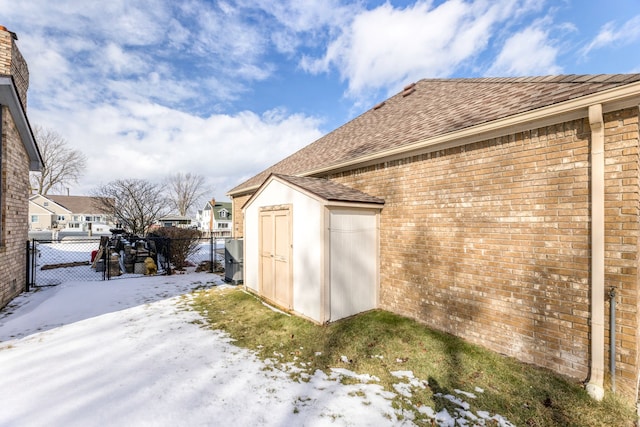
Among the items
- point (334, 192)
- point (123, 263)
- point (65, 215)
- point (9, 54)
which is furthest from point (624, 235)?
point (65, 215)

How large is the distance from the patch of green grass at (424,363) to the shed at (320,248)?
39 centimetres

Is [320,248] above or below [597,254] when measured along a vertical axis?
below

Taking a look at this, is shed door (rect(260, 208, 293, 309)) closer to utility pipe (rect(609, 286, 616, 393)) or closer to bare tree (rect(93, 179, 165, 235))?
utility pipe (rect(609, 286, 616, 393))

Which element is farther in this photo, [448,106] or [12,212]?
[12,212]

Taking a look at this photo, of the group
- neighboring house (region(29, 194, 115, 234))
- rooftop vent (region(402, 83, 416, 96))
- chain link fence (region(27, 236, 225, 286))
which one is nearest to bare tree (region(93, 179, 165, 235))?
chain link fence (region(27, 236, 225, 286))

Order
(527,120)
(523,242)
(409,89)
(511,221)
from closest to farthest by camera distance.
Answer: (527,120) < (523,242) < (511,221) < (409,89)

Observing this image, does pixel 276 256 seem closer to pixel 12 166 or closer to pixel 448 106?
pixel 448 106

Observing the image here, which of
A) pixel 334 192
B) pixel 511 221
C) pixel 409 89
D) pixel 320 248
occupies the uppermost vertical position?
pixel 409 89

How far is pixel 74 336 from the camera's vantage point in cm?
474

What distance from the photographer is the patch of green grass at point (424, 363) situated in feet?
9.83

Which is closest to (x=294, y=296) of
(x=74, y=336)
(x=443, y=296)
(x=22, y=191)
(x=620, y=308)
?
(x=443, y=296)

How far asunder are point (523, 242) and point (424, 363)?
2.18 metres

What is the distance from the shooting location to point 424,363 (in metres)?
3.92

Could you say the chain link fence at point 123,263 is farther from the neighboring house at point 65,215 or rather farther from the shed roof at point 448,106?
the neighboring house at point 65,215
